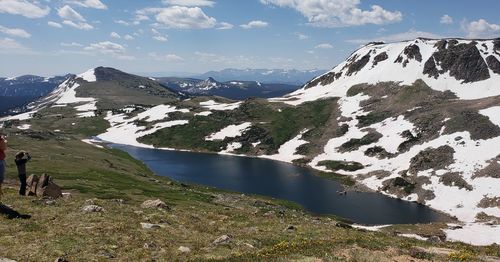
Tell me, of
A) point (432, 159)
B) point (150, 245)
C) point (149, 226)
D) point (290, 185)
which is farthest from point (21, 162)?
point (432, 159)

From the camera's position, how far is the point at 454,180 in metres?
128

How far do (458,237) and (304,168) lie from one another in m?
89.7

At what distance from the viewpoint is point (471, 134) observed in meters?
150

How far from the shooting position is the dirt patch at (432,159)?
140212 mm

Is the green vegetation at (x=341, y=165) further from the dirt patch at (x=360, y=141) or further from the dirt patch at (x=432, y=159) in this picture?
the dirt patch at (x=432, y=159)

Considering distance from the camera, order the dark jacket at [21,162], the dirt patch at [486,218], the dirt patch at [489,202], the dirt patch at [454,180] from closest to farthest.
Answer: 1. the dark jacket at [21,162]
2. the dirt patch at [486,218]
3. the dirt patch at [489,202]
4. the dirt patch at [454,180]

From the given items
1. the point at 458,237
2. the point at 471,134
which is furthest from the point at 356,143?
the point at 458,237

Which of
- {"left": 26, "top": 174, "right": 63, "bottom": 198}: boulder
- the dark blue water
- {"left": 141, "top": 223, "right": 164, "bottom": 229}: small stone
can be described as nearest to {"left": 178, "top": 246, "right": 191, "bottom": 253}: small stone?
{"left": 141, "top": 223, "right": 164, "bottom": 229}: small stone

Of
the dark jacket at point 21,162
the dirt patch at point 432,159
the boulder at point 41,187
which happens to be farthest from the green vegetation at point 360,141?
the dark jacket at point 21,162

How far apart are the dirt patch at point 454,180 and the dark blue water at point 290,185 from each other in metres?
13.9

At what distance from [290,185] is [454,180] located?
4845 cm

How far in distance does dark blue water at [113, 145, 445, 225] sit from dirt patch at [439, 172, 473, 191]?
13.9m

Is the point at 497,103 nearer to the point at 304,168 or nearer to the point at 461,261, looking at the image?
the point at 304,168

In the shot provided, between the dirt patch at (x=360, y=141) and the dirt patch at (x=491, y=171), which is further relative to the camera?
the dirt patch at (x=360, y=141)
